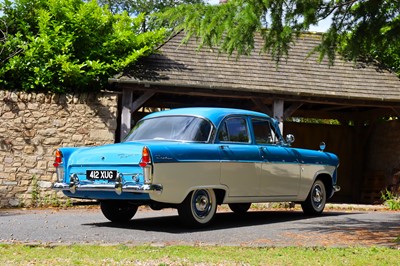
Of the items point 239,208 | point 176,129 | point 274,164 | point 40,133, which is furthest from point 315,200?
point 40,133

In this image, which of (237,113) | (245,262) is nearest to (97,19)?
(237,113)

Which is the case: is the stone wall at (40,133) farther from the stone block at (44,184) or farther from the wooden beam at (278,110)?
the wooden beam at (278,110)

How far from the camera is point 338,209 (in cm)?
1509

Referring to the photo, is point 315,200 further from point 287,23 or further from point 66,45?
point 66,45

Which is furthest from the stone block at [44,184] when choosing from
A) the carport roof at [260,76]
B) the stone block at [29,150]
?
the carport roof at [260,76]

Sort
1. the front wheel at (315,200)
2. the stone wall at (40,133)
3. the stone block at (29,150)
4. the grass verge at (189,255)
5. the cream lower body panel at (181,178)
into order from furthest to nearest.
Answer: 1. the stone block at (29,150)
2. the stone wall at (40,133)
3. the front wheel at (315,200)
4. the cream lower body panel at (181,178)
5. the grass verge at (189,255)

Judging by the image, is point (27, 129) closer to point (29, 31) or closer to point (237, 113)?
point (29, 31)

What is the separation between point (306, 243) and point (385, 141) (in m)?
13.0

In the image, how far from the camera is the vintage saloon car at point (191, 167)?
927cm

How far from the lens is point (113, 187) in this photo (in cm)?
937

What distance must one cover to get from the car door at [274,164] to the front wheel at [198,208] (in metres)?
1.19

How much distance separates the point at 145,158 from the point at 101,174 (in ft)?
2.84

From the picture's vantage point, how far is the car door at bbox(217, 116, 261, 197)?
10234mm

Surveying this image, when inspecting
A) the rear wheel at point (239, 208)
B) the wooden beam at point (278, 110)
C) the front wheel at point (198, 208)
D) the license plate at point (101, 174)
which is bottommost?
the rear wheel at point (239, 208)
